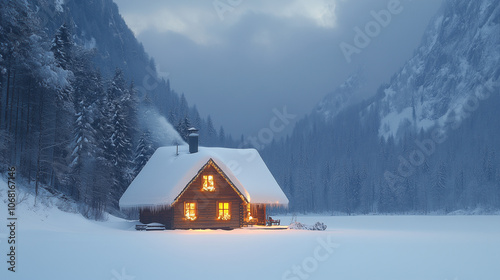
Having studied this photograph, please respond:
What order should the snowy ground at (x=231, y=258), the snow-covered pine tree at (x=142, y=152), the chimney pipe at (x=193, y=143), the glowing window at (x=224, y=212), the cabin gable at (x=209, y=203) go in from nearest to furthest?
1. the snowy ground at (x=231, y=258)
2. the cabin gable at (x=209, y=203)
3. the glowing window at (x=224, y=212)
4. the chimney pipe at (x=193, y=143)
5. the snow-covered pine tree at (x=142, y=152)

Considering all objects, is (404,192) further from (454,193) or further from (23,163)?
(23,163)

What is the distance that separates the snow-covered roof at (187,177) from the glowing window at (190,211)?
1.87 m

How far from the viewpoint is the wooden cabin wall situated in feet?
136

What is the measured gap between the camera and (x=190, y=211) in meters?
41.9

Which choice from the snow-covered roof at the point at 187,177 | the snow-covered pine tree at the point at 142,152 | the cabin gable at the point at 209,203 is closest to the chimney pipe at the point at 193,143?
the snow-covered roof at the point at 187,177

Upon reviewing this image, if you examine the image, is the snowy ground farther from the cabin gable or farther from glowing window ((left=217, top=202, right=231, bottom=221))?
glowing window ((left=217, top=202, right=231, bottom=221))

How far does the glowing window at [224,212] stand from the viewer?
42.7 metres

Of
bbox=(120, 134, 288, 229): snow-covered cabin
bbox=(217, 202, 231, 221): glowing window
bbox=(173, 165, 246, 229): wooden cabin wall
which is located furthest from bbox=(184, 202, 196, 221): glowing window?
bbox=(217, 202, 231, 221): glowing window

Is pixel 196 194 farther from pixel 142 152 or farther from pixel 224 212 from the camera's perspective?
pixel 142 152

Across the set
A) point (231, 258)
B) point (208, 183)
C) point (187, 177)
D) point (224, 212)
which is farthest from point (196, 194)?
point (231, 258)

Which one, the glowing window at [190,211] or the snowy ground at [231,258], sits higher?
the glowing window at [190,211]

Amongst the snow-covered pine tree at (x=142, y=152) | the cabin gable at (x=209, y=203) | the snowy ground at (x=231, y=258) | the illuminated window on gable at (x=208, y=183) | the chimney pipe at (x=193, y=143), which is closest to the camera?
the snowy ground at (x=231, y=258)

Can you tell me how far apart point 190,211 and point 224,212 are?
9.08ft

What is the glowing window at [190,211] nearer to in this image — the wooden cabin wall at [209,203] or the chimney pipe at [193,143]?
the wooden cabin wall at [209,203]
